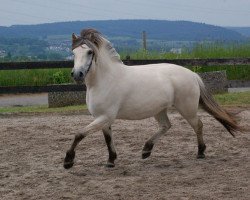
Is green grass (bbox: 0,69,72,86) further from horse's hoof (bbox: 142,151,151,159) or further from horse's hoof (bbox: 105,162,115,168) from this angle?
horse's hoof (bbox: 105,162,115,168)

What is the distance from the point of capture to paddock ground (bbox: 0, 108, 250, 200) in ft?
16.6

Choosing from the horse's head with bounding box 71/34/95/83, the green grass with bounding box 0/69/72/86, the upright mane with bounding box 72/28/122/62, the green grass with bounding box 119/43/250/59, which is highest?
the upright mane with bounding box 72/28/122/62

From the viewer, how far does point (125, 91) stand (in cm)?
600

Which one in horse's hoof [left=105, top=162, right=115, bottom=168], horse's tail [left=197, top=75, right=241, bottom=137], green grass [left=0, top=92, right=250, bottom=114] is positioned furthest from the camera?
green grass [left=0, top=92, right=250, bottom=114]

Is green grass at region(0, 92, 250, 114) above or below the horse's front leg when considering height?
below

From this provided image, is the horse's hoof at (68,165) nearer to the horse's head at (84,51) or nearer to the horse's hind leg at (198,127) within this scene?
→ the horse's head at (84,51)

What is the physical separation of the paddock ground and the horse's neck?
1003 millimetres

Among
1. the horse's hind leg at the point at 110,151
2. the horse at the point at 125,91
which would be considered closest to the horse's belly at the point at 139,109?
the horse at the point at 125,91

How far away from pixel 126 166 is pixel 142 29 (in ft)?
130

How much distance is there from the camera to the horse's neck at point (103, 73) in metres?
5.89

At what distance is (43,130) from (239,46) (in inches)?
456

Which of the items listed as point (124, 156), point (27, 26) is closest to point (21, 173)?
point (124, 156)

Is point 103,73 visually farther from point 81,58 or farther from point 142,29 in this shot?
point 142,29

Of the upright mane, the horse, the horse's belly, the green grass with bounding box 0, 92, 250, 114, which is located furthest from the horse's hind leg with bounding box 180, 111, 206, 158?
the green grass with bounding box 0, 92, 250, 114
